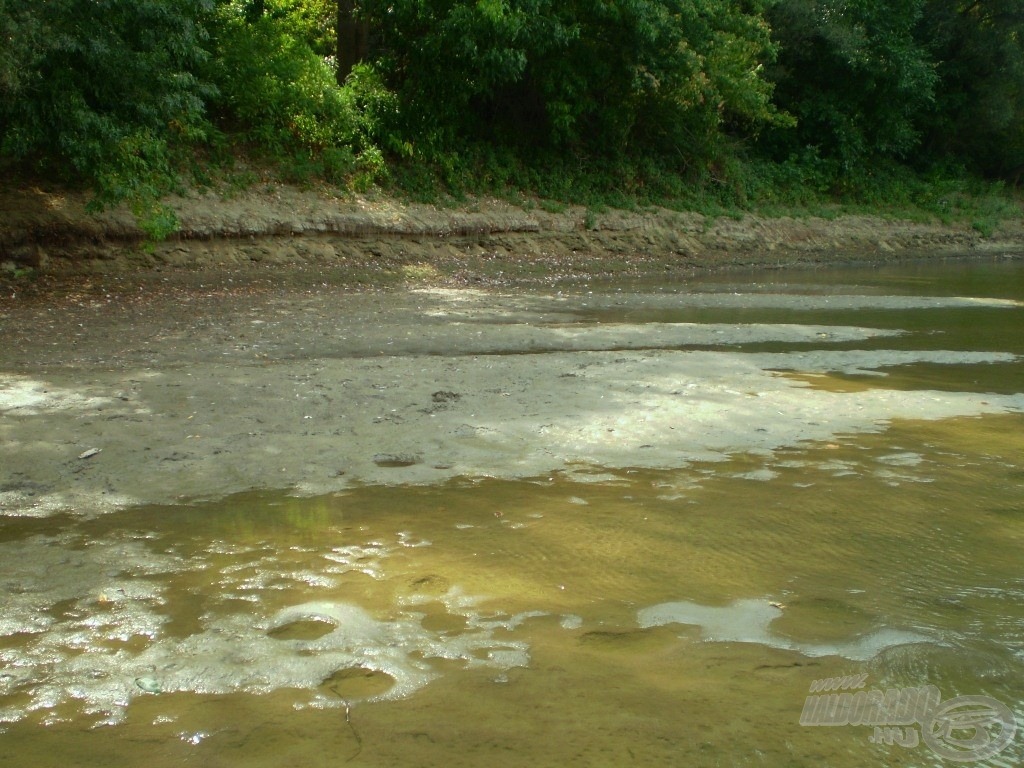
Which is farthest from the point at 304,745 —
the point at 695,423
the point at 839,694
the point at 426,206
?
the point at 426,206

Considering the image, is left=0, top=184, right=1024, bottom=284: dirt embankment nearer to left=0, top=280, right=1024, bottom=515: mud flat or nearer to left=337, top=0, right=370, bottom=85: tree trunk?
left=0, top=280, right=1024, bottom=515: mud flat

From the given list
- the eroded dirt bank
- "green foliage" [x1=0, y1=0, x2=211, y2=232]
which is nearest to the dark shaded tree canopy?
"green foliage" [x1=0, y1=0, x2=211, y2=232]

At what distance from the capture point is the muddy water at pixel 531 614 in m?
3.47

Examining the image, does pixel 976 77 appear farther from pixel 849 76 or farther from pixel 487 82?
pixel 487 82

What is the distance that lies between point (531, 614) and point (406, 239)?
15.2 m

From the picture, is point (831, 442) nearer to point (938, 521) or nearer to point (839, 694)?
point (938, 521)

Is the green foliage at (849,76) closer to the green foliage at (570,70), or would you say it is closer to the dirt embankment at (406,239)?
the green foliage at (570,70)

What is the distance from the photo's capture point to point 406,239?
19031 millimetres

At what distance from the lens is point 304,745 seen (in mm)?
3387

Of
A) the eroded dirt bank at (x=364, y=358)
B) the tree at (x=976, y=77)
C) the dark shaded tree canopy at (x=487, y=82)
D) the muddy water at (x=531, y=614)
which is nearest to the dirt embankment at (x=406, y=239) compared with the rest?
the eroded dirt bank at (x=364, y=358)

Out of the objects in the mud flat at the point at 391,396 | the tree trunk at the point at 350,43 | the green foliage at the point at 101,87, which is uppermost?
the tree trunk at the point at 350,43

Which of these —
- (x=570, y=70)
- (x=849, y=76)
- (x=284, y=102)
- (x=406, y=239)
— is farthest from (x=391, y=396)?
(x=849, y=76)

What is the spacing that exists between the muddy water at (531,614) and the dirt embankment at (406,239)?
11.0m

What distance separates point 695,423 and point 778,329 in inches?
218
